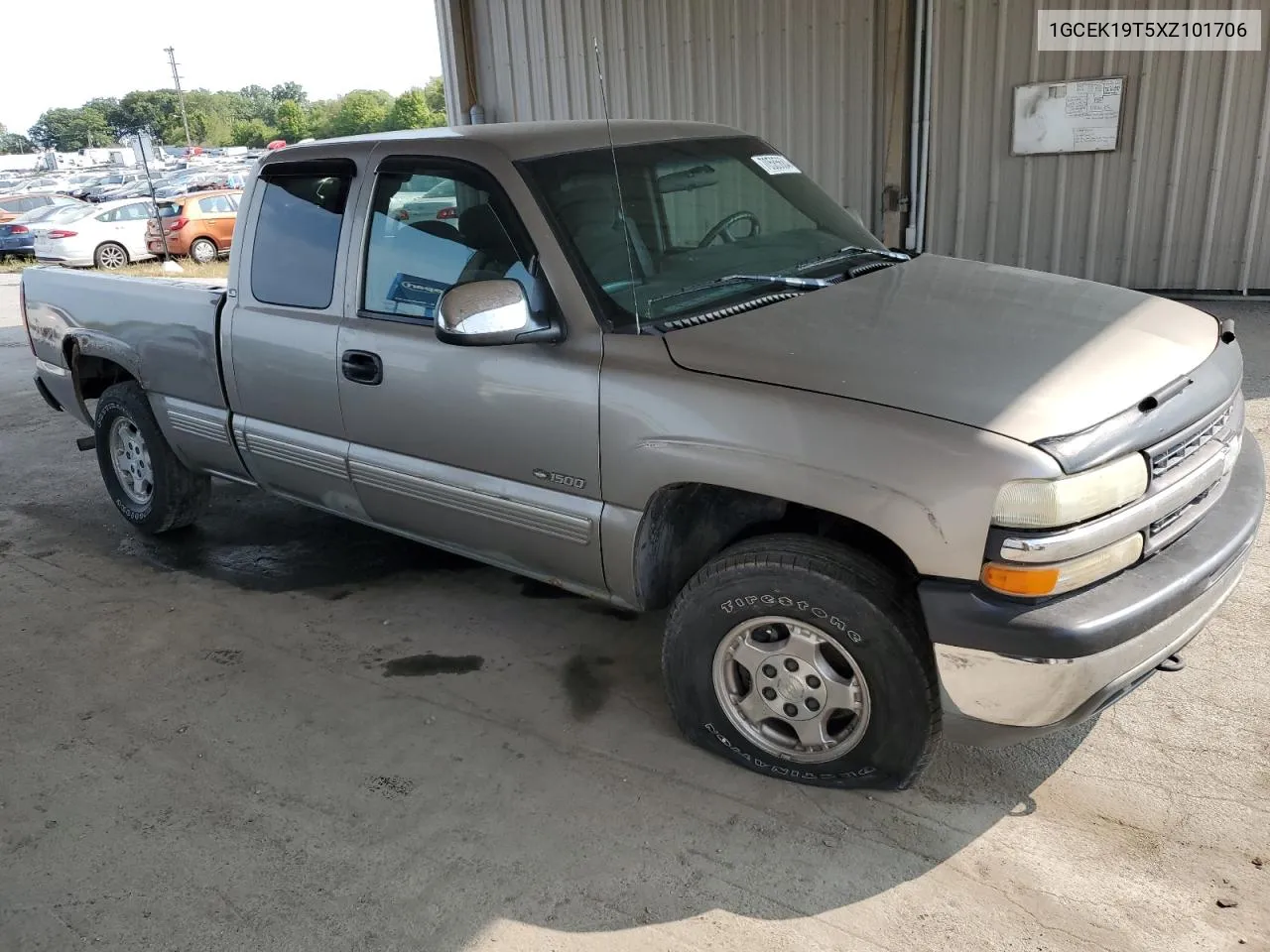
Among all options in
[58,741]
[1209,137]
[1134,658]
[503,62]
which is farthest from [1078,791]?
[503,62]

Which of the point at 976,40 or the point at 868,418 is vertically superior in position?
the point at 976,40

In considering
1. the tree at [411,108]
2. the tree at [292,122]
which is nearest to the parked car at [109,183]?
the tree at [411,108]

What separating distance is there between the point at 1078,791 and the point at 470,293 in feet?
7.74

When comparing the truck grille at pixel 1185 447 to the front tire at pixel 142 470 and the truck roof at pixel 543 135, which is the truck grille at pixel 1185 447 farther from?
the front tire at pixel 142 470

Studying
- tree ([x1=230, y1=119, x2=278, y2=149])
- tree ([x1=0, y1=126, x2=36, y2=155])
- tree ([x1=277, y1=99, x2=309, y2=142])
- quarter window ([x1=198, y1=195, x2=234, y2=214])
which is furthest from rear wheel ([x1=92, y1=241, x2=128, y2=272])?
tree ([x1=0, y1=126, x2=36, y2=155])

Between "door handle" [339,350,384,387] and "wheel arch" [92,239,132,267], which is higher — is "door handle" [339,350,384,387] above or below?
above

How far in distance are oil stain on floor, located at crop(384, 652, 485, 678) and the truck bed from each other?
4.93 feet

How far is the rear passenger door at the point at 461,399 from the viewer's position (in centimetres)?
328

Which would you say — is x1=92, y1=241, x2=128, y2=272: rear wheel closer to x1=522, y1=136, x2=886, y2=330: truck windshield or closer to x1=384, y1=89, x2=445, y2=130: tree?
x1=522, y1=136, x2=886, y2=330: truck windshield

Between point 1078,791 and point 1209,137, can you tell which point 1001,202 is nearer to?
point 1209,137

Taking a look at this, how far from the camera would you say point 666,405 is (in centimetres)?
297

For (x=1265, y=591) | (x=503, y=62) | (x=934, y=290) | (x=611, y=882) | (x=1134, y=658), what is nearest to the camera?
(x=1134, y=658)

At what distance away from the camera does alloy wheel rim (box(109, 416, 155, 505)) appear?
5344mm

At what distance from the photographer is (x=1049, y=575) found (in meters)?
2.48
